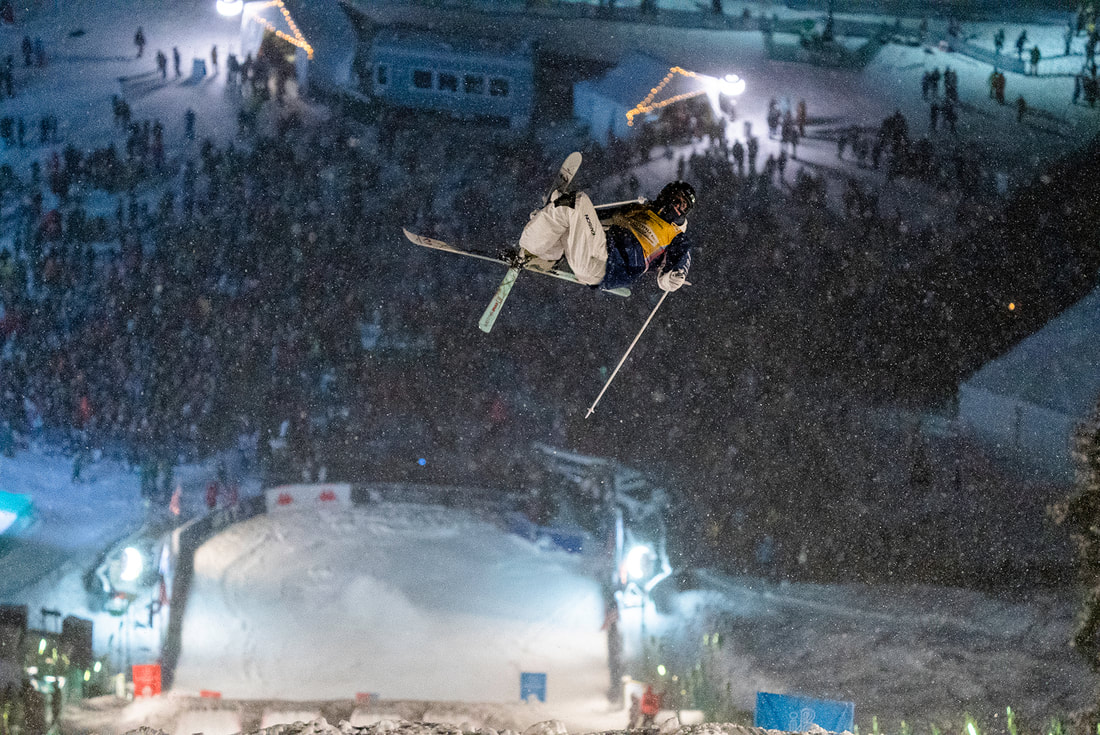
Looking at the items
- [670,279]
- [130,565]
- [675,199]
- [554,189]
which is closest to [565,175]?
[554,189]

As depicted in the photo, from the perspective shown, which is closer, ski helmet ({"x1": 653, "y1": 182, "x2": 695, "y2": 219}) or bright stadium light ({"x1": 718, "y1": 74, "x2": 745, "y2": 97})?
ski helmet ({"x1": 653, "y1": 182, "x2": 695, "y2": 219})

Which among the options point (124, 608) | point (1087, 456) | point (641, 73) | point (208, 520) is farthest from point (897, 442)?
point (124, 608)

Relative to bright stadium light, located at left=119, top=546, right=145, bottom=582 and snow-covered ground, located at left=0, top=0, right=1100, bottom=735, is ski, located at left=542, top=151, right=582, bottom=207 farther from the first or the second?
bright stadium light, located at left=119, top=546, right=145, bottom=582

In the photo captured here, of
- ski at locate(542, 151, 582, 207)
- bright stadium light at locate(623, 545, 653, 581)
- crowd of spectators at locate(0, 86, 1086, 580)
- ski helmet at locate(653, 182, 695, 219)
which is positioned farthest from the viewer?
Answer: crowd of spectators at locate(0, 86, 1086, 580)

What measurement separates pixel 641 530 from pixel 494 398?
2.14 meters

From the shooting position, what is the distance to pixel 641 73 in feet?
32.7

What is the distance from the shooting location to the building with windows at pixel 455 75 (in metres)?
9.79

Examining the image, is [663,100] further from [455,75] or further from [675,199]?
[675,199]

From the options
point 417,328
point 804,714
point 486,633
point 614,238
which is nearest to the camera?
point 614,238

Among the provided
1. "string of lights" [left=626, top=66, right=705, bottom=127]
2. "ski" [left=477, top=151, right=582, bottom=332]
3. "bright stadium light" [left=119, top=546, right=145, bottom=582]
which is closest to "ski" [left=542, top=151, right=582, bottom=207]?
"ski" [left=477, top=151, right=582, bottom=332]

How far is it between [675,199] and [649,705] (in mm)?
5157

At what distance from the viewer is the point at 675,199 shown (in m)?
6.19

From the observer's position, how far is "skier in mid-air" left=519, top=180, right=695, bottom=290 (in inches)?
224

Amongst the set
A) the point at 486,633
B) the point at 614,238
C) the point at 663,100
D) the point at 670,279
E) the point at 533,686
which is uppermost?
the point at 663,100
